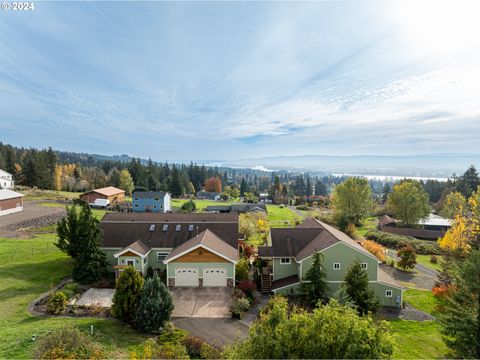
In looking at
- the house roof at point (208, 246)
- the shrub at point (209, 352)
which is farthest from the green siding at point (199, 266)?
the shrub at point (209, 352)

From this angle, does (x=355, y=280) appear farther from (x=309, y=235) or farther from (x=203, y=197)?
(x=203, y=197)

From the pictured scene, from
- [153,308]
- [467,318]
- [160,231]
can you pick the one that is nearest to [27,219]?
[160,231]

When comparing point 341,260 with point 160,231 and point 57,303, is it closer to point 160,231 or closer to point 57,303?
point 160,231

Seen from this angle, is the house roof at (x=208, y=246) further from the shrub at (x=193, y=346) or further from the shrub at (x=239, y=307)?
the shrub at (x=193, y=346)

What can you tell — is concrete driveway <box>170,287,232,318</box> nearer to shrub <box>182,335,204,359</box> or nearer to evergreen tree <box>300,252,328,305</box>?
shrub <box>182,335,204,359</box>

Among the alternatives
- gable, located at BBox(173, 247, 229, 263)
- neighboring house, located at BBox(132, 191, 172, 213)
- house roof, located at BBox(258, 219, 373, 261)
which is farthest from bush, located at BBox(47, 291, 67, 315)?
neighboring house, located at BBox(132, 191, 172, 213)

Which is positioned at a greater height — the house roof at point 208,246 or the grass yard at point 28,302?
the house roof at point 208,246
